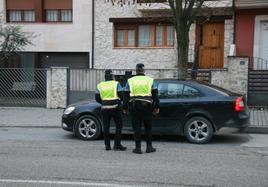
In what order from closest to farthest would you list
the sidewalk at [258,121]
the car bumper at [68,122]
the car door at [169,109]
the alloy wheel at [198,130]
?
1. the alloy wheel at [198,130]
2. the car door at [169,109]
3. the car bumper at [68,122]
4. the sidewalk at [258,121]

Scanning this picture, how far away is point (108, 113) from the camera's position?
9.56 meters

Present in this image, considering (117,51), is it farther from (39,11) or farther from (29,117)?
(29,117)

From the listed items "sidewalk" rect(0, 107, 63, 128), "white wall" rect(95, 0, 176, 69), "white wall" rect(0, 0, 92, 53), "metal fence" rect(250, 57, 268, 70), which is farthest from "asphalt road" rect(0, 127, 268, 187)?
"white wall" rect(0, 0, 92, 53)

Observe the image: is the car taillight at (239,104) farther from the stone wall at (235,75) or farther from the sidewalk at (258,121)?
the stone wall at (235,75)

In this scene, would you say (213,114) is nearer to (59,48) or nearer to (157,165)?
(157,165)

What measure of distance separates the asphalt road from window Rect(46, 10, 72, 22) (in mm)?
12184

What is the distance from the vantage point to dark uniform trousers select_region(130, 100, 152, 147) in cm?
912

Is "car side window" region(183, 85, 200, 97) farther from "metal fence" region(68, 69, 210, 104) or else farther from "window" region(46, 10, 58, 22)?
"window" region(46, 10, 58, 22)

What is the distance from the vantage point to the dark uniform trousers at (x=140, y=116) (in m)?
9.12

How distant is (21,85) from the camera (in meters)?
18.2

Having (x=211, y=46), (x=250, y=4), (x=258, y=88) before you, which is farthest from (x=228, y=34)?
(x=258, y=88)

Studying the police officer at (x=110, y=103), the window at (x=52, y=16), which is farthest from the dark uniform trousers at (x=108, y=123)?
the window at (x=52, y=16)

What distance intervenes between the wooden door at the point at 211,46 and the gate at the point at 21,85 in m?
7.25

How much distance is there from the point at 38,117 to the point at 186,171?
861cm
